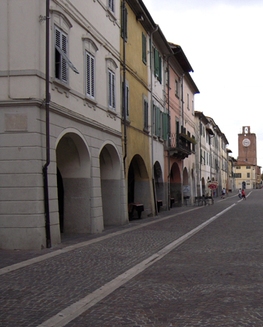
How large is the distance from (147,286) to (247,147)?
15455cm

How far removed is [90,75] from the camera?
650 inches

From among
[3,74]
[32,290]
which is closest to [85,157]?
[3,74]

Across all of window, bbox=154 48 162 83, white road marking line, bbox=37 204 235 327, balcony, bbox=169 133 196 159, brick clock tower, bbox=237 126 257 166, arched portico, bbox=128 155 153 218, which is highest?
brick clock tower, bbox=237 126 257 166

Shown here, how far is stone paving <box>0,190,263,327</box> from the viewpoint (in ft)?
20.1

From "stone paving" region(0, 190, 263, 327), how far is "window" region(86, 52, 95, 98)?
17.6 ft

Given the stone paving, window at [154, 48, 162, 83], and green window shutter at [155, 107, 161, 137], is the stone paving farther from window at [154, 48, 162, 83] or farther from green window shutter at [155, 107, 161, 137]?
window at [154, 48, 162, 83]

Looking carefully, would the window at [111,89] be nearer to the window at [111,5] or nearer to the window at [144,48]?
the window at [111,5]

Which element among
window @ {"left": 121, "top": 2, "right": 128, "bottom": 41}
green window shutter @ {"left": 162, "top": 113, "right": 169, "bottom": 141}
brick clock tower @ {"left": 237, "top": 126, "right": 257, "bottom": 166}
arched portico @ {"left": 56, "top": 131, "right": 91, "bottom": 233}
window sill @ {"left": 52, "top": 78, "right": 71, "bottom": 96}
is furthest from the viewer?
brick clock tower @ {"left": 237, "top": 126, "right": 257, "bottom": 166}

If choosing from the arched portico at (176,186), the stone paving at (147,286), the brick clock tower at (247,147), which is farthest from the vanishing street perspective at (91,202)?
the brick clock tower at (247,147)

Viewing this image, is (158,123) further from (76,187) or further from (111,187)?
(76,187)

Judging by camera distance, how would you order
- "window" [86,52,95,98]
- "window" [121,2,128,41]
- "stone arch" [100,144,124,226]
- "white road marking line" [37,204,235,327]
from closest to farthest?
"white road marking line" [37,204,235,327] < "window" [86,52,95,98] < "stone arch" [100,144,124,226] < "window" [121,2,128,41]

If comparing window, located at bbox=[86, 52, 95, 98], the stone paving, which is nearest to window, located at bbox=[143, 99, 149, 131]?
window, located at bbox=[86, 52, 95, 98]

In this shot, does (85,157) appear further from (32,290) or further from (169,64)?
(169,64)

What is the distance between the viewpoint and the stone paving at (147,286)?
6113mm
